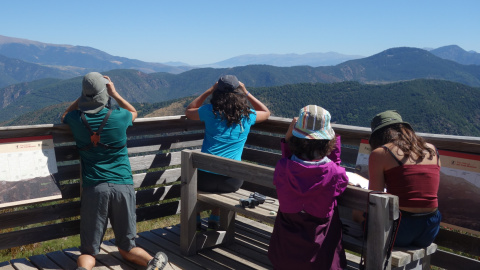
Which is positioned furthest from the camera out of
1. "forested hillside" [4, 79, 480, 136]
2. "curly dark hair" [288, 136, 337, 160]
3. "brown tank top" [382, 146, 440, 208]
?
"forested hillside" [4, 79, 480, 136]

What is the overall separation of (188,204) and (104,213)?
0.84 m

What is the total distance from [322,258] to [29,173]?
9.12 feet

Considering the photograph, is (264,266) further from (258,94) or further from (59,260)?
(258,94)

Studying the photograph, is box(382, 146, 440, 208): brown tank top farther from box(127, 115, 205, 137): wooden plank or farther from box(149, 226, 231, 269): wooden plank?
box(127, 115, 205, 137): wooden plank

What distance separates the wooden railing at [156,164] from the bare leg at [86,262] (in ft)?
2.47

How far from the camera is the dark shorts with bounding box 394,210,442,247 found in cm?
326

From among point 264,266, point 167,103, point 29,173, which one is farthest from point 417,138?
point 167,103

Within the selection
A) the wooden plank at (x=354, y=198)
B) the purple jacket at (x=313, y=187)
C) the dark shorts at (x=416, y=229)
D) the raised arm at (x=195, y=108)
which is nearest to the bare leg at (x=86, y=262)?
the raised arm at (x=195, y=108)

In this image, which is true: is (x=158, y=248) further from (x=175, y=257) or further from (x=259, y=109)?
(x=259, y=109)

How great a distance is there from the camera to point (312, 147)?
309 centimetres

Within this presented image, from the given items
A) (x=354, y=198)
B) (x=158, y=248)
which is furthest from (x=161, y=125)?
(x=354, y=198)

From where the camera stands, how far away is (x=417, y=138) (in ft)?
11.0

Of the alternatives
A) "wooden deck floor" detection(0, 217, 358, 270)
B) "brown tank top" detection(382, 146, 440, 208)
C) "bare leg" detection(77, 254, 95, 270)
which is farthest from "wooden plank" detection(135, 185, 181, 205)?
"brown tank top" detection(382, 146, 440, 208)

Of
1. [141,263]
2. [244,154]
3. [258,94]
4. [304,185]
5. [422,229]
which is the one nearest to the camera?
[304,185]
